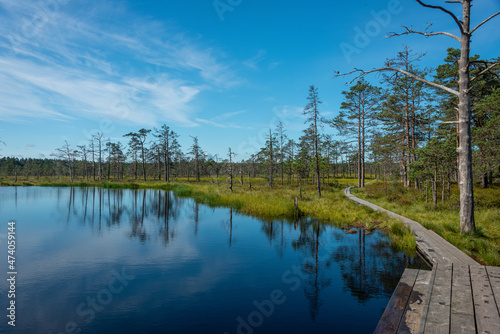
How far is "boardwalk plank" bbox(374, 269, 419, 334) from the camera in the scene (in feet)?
16.4

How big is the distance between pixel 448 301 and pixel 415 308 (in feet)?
2.02

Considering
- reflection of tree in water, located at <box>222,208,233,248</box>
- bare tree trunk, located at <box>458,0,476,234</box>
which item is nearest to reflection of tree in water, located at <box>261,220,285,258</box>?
reflection of tree in water, located at <box>222,208,233,248</box>

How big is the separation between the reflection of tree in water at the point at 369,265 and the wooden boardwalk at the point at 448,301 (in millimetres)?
1505

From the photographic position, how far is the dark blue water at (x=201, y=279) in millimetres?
6961

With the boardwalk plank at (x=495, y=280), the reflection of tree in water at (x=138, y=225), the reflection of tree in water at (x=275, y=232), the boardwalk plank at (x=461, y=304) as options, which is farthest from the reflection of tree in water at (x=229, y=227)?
→ the boardwalk plank at (x=495, y=280)

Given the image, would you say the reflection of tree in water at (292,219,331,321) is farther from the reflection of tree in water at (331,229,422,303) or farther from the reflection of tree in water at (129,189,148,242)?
the reflection of tree in water at (129,189,148,242)

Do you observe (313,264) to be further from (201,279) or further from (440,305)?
(440,305)

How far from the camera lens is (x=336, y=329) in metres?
6.54

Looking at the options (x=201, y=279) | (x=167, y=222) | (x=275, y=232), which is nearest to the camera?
(x=201, y=279)

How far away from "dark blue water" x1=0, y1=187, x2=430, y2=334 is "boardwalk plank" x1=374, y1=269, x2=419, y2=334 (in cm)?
107

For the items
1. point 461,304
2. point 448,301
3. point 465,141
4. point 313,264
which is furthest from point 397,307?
point 465,141

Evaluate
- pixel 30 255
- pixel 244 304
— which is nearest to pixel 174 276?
pixel 244 304

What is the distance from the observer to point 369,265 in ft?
34.2

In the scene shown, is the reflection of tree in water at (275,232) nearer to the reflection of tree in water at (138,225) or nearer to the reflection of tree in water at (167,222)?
the reflection of tree in water at (167,222)
